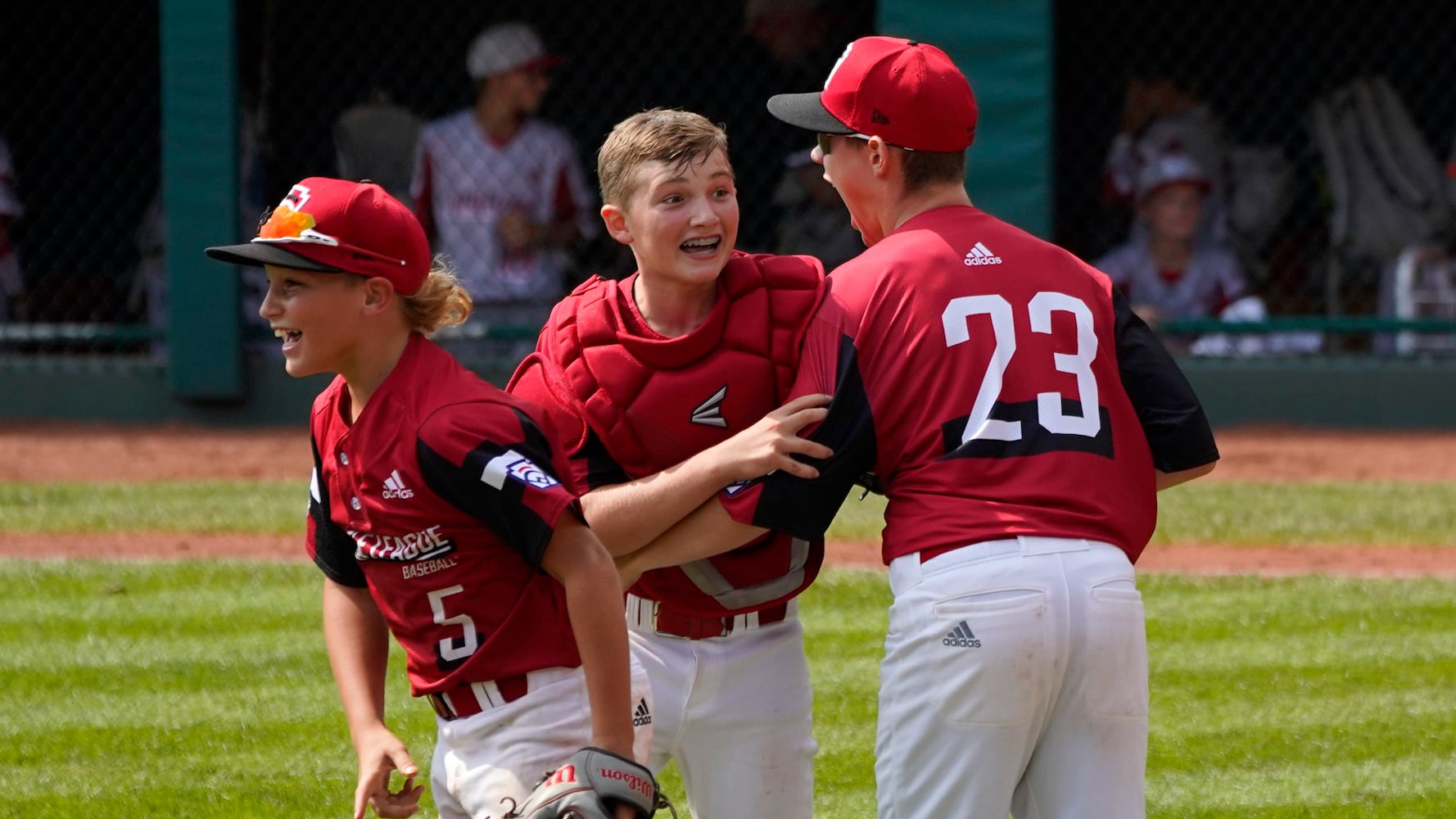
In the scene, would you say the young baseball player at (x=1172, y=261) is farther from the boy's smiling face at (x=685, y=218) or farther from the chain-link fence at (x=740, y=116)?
the boy's smiling face at (x=685, y=218)

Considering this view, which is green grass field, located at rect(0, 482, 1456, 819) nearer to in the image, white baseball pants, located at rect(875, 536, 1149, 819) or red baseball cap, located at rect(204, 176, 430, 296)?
white baseball pants, located at rect(875, 536, 1149, 819)

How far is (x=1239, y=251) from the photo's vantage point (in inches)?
417

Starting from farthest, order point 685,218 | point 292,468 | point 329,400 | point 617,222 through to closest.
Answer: point 292,468 → point 617,222 → point 685,218 → point 329,400

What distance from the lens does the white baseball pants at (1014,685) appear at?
254 cm

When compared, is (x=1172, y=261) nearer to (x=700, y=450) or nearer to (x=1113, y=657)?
(x=700, y=450)

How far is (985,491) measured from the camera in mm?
2623

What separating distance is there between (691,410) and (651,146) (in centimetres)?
44

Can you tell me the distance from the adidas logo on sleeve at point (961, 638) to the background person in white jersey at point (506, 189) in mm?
7715

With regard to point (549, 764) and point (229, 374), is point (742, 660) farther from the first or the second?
point (229, 374)

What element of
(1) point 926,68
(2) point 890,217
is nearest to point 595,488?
(2) point 890,217

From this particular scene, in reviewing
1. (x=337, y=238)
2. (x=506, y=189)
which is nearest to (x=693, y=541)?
(x=337, y=238)

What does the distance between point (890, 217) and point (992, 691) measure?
32.0 inches

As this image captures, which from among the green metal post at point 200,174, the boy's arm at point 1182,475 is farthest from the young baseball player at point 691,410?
the green metal post at point 200,174

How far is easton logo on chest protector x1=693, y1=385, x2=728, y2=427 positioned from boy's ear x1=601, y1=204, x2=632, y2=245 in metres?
0.31
